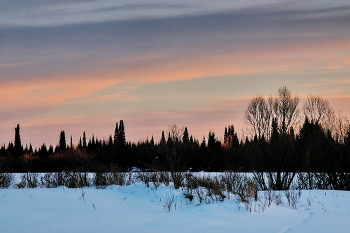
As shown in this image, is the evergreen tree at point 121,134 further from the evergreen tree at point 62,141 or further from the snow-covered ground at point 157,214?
the snow-covered ground at point 157,214

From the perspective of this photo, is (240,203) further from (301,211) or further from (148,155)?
(148,155)

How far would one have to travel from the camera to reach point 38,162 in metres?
77.6

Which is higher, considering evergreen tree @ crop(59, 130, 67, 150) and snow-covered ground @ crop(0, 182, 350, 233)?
evergreen tree @ crop(59, 130, 67, 150)

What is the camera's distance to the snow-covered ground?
9289 millimetres

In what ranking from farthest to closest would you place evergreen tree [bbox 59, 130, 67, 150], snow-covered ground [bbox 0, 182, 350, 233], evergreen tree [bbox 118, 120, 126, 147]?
evergreen tree [bbox 59, 130, 67, 150] → evergreen tree [bbox 118, 120, 126, 147] → snow-covered ground [bbox 0, 182, 350, 233]

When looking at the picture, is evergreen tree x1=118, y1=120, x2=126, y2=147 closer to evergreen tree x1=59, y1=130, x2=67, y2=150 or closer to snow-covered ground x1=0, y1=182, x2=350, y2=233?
evergreen tree x1=59, y1=130, x2=67, y2=150

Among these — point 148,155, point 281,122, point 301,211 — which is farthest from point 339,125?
point 148,155

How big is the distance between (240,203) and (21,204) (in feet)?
22.9

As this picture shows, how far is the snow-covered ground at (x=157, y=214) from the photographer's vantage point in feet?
30.5

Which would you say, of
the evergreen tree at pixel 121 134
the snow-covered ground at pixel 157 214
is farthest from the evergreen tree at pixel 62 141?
the snow-covered ground at pixel 157 214

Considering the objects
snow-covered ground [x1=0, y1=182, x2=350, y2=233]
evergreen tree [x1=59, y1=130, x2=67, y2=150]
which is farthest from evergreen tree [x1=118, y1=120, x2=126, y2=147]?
snow-covered ground [x1=0, y1=182, x2=350, y2=233]

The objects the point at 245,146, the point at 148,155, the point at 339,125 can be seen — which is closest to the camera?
the point at 339,125

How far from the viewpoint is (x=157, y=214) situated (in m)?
10.9

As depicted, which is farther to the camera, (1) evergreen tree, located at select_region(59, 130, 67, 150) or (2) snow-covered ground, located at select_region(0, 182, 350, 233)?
(1) evergreen tree, located at select_region(59, 130, 67, 150)
